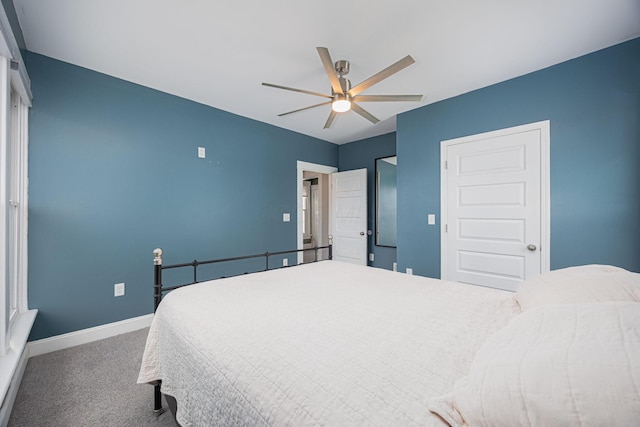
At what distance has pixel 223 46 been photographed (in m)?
2.18

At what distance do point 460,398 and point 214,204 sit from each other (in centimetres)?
332

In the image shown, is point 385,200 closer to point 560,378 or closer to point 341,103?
point 341,103

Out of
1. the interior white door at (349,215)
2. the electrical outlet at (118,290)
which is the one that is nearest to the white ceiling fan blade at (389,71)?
the interior white door at (349,215)

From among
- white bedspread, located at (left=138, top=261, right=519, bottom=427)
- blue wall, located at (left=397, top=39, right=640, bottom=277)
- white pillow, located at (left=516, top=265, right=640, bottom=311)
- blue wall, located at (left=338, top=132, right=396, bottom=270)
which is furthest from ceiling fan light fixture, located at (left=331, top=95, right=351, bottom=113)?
blue wall, located at (left=338, top=132, right=396, bottom=270)

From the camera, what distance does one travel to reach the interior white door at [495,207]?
104 inches

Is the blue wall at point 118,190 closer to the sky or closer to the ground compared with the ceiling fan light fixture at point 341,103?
closer to the ground

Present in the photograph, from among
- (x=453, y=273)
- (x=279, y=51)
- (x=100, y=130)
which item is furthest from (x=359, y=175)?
(x=100, y=130)

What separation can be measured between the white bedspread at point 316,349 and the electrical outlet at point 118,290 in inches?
61.8

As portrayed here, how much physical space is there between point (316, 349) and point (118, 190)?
2.79m

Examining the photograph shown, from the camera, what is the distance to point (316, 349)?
915mm

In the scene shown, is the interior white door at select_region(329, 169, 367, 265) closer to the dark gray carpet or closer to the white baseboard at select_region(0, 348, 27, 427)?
the dark gray carpet

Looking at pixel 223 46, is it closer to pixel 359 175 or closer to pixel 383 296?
pixel 383 296

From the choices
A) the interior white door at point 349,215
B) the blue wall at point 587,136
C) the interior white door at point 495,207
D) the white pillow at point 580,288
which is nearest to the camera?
the white pillow at point 580,288

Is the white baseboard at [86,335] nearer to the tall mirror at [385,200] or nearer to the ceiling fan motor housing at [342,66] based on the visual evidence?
the ceiling fan motor housing at [342,66]
